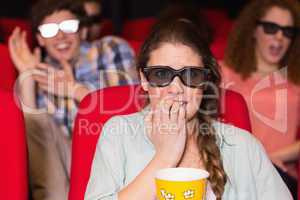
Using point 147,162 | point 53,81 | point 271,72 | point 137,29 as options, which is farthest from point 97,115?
point 137,29

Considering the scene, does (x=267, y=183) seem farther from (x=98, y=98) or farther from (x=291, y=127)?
(x=291, y=127)

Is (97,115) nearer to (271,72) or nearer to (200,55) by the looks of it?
(200,55)

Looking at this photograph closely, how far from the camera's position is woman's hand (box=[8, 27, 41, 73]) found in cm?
265

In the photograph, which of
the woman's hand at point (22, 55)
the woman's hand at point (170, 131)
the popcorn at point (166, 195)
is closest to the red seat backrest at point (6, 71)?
the woman's hand at point (22, 55)

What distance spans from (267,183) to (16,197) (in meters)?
0.66

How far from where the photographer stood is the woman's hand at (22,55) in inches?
104

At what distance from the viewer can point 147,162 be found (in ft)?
5.87

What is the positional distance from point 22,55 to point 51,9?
23 centimetres

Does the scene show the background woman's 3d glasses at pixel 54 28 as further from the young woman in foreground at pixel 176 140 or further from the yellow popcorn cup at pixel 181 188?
the yellow popcorn cup at pixel 181 188

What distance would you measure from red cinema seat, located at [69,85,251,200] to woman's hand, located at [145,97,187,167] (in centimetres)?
26

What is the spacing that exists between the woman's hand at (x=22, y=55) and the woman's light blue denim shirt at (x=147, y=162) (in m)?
0.90

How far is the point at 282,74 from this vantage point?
2633 mm

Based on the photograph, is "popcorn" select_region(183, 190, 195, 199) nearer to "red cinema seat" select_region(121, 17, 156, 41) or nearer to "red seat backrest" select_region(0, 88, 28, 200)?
"red seat backrest" select_region(0, 88, 28, 200)

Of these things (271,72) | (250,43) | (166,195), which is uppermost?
(250,43)
